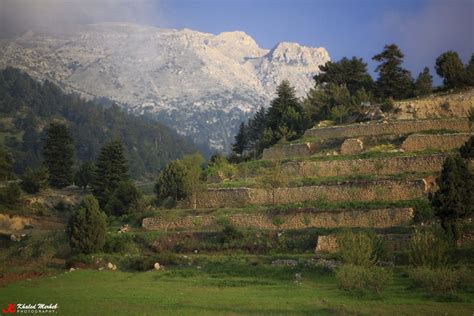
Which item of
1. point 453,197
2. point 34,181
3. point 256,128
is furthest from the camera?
point 256,128

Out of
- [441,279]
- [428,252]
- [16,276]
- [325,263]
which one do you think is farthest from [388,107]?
[16,276]

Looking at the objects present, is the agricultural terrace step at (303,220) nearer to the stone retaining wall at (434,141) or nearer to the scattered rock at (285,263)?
the scattered rock at (285,263)

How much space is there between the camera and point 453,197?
3088 cm

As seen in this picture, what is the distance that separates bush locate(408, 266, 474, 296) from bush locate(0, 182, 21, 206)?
48.9m

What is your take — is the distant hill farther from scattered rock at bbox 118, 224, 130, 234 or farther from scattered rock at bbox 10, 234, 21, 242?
scattered rock at bbox 118, 224, 130, 234

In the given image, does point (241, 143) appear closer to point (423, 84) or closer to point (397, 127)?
point (423, 84)

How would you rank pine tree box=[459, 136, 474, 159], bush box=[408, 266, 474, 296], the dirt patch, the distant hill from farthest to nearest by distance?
the distant hill, pine tree box=[459, 136, 474, 159], the dirt patch, bush box=[408, 266, 474, 296]

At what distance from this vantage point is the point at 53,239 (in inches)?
1800

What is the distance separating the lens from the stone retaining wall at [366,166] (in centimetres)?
4378

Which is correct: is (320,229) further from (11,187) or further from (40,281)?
(11,187)

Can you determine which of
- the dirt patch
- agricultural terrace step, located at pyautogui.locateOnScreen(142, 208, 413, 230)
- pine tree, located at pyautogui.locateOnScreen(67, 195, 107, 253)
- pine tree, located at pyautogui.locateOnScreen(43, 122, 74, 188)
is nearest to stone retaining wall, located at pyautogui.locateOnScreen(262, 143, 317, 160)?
agricultural terrace step, located at pyautogui.locateOnScreen(142, 208, 413, 230)

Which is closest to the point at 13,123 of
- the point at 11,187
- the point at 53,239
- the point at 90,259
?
the point at 11,187

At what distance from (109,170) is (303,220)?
1191 inches

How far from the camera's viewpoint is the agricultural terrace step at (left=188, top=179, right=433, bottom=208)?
136 ft
